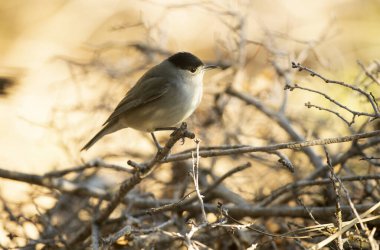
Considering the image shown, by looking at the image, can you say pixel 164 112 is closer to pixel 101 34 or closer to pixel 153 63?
pixel 153 63

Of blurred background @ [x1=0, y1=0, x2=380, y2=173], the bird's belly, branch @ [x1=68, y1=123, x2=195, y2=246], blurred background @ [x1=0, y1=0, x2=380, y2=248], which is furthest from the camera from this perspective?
blurred background @ [x1=0, y1=0, x2=380, y2=173]

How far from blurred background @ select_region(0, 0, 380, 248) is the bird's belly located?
781mm

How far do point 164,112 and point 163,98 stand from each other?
0.11 meters

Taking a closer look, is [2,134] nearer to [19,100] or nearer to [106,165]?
[19,100]

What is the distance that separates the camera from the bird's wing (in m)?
4.00

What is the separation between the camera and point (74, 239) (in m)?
3.84

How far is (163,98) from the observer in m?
3.95

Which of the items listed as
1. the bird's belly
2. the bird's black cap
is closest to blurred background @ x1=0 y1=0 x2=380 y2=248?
the bird's black cap

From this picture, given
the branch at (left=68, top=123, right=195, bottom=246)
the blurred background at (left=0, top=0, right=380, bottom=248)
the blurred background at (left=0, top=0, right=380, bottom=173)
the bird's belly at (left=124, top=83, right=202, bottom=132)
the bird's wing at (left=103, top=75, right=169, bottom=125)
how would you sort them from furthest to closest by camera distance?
the blurred background at (left=0, top=0, right=380, bottom=173) < the blurred background at (left=0, top=0, right=380, bottom=248) < the bird's wing at (left=103, top=75, right=169, bottom=125) < the bird's belly at (left=124, top=83, right=202, bottom=132) < the branch at (left=68, top=123, right=195, bottom=246)

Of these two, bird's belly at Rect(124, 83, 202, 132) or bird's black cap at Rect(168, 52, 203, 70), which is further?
bird's black cap at Rect(168, 52, 203, 70)

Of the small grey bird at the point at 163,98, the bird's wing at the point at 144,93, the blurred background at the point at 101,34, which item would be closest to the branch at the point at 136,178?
the small grey bird at the point at 163,98

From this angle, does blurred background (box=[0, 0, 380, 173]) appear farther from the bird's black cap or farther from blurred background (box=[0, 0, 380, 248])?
the bird's black cap

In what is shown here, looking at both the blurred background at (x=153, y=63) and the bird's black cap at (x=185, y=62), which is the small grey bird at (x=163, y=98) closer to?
the bird's black cap at (x=185, y=62)

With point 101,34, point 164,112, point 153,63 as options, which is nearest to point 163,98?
point 164,112
